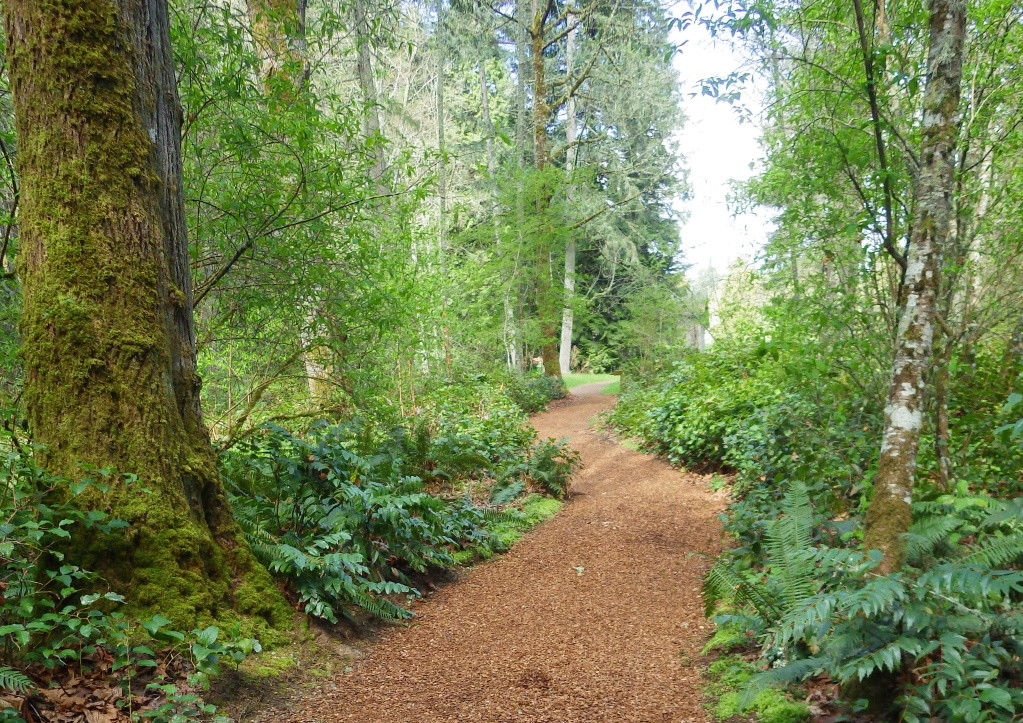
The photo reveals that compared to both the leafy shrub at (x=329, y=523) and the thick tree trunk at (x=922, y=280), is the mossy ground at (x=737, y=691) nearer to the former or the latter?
the thick tree trunk at (x=922, y=280)

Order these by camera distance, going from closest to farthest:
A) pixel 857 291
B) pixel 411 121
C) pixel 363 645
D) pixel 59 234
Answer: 1. pixel 59 234
2. pixel 363 645
3. pixel 857 291
4. pixel 411 121

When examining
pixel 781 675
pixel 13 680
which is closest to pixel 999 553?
pixel 781 675

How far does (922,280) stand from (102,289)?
459 centimetres

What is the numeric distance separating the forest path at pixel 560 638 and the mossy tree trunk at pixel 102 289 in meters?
1.13

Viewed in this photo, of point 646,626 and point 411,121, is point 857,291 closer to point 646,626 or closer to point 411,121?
point 646,626

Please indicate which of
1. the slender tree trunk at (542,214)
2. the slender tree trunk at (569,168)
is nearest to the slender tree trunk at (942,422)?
the slender tree trunk at (542,214)

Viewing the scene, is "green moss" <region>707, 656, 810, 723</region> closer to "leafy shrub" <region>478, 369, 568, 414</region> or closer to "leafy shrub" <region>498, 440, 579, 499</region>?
"leafy shrub" <region>498, 440, 579, 499</region>

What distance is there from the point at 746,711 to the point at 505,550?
11.3ft

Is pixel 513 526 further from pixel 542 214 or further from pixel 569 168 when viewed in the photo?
pixel 569 168

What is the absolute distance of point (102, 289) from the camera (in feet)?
10.4

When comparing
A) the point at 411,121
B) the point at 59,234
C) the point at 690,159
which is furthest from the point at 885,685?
the point at 690,159

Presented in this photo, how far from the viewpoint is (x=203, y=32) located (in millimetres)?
4707

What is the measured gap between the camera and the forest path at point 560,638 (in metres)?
3.20

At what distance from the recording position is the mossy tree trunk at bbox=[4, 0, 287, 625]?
10.1 ft
